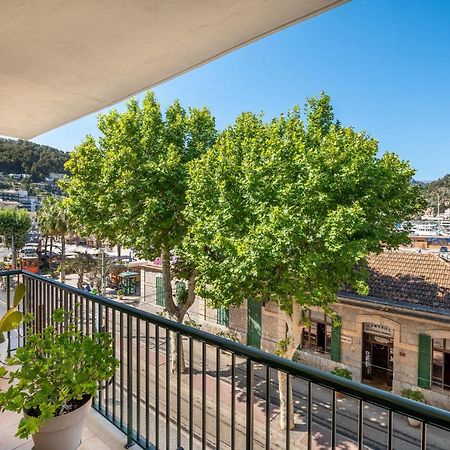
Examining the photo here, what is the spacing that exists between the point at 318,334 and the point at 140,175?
22.6 ft

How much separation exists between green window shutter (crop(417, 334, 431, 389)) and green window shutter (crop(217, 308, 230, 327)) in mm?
5938

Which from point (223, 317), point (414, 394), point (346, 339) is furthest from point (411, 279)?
point (223, 317)

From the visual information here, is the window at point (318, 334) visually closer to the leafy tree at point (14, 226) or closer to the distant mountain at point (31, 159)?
the distant mountain at point (31, 159)

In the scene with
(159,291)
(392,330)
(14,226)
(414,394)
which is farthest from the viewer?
(14,226)

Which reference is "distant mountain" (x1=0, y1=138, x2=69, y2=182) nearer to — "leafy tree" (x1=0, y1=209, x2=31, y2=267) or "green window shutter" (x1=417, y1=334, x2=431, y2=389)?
"green window shutter" (x1=417, y1=334, x2=431, y2=389)

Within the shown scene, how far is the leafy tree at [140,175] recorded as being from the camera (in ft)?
29.6

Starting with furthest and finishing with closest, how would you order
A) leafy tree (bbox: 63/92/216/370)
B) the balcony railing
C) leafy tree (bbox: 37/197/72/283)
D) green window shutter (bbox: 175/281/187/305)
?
leafy tree (bbox: 37/197/72/283) < green window shutter (bbox: 175/281/187/305) < leafy tree (bbox: 63/92/216/370) < the balcony railing

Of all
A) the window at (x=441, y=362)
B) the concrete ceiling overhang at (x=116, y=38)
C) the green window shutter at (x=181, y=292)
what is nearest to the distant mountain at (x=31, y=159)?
the concrete ceiling overhang at (x=116, y=38)

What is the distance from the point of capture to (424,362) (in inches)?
313

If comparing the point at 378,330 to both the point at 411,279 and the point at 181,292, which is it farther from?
the point at 181,292

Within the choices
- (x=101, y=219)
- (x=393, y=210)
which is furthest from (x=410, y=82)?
(x=101, y=219)

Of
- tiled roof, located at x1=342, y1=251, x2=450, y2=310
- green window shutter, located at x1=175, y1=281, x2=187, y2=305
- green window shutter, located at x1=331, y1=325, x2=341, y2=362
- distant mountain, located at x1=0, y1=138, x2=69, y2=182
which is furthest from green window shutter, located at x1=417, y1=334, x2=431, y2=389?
distant mountain, located at x1=0, y1=138, x2=69, y2=182

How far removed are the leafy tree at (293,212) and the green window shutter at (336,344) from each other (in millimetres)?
1513

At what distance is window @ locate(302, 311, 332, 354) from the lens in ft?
31.2
